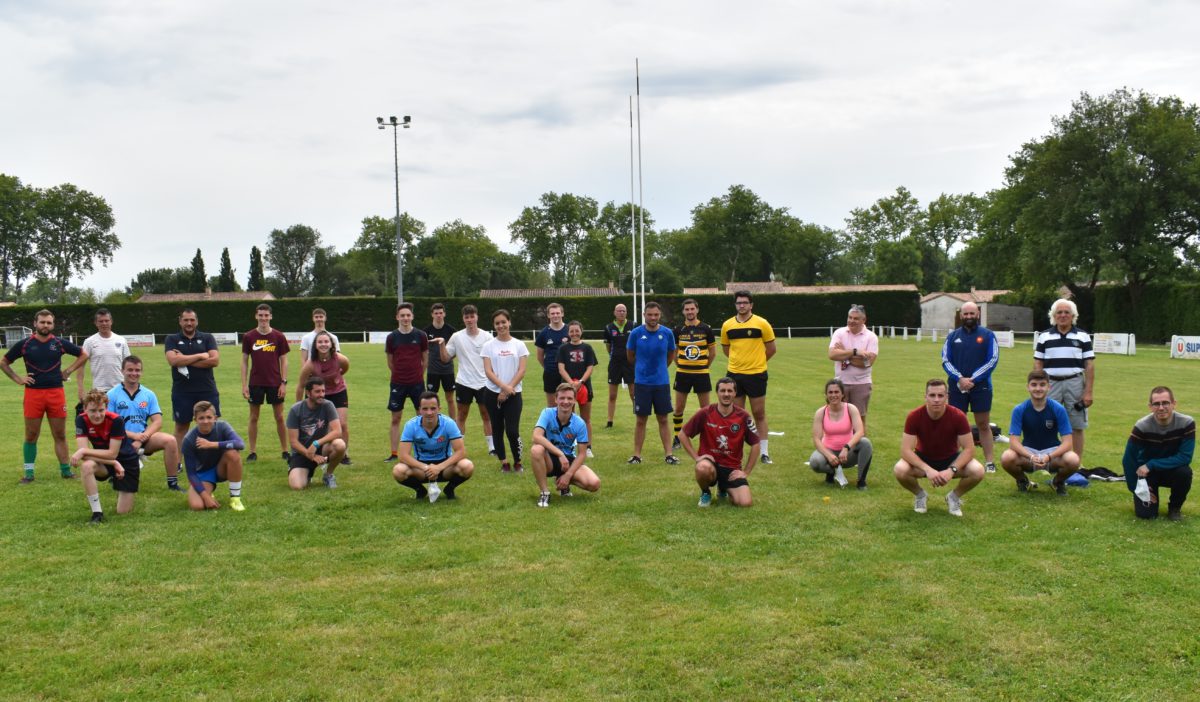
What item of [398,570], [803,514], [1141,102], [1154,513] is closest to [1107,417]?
[1154,513]

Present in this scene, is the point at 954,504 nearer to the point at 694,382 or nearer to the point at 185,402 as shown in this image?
the point at 694,382

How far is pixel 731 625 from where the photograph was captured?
4664mm

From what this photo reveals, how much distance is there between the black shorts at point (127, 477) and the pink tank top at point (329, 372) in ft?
7.35

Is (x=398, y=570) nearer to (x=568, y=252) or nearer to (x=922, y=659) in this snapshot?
(x=922, y=659)

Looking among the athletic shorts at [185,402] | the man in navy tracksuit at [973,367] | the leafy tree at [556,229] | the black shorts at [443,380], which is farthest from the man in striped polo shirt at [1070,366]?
the leafy tree at [556,229]

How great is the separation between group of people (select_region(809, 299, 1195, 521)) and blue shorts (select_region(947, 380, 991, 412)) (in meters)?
0.01

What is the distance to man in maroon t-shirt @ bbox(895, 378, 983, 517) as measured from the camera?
22.9 ft

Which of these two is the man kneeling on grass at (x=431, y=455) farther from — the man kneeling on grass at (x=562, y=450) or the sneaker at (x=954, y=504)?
the sneaker at (x=954, y=504)

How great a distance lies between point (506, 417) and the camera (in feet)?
30.6

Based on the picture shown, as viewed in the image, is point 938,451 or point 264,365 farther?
point 264,365

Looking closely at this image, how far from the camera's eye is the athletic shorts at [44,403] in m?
8.99

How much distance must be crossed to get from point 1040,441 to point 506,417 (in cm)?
527

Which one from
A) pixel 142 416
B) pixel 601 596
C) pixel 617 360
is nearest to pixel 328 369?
pixel 142 416

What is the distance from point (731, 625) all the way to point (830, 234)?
105 meters
